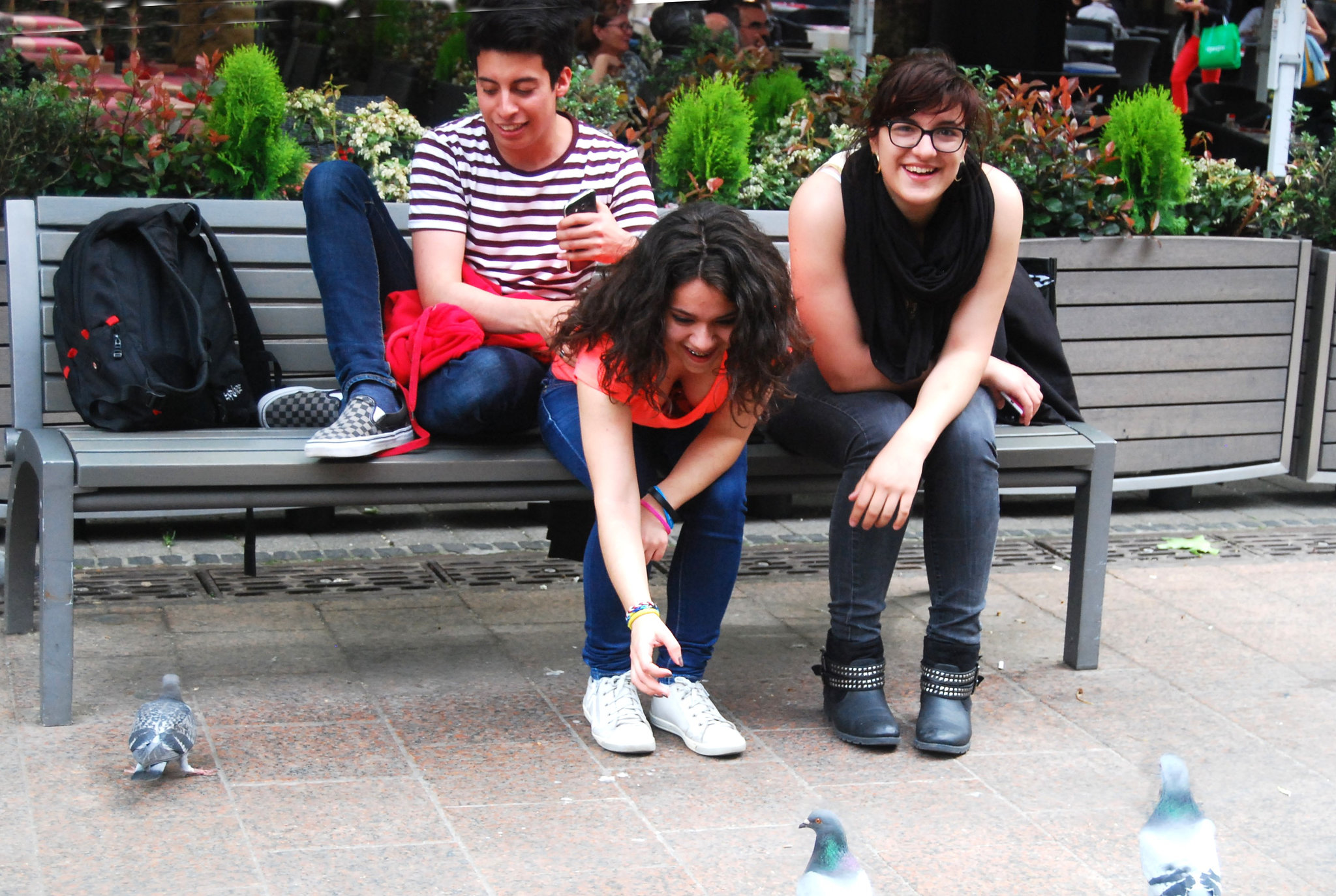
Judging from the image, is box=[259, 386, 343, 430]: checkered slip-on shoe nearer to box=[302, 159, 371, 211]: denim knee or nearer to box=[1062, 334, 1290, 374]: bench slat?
box=[302, 159, 371, 211]: denim knee

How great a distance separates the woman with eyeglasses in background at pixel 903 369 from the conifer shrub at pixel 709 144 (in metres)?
1.55

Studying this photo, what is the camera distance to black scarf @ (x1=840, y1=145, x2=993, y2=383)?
3.19m

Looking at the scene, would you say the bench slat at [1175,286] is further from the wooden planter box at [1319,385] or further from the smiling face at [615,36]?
the smiling face at [615,36]

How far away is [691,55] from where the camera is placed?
6812 millimetres

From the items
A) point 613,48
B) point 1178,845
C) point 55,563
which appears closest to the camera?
point 1178,845

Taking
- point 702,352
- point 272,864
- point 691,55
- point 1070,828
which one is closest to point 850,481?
point 702,352

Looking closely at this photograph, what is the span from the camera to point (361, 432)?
10.1ft

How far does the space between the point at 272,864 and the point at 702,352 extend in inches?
48.3

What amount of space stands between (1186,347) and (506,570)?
2529 millimetres

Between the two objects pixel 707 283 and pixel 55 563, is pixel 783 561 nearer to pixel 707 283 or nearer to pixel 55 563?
pixel 707 283

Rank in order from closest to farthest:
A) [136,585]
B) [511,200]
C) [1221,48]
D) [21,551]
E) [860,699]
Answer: [860,699] → [511,200] → [21,551] → [136,585] → [1221,48]

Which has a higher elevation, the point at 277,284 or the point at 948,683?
the point at 277,284

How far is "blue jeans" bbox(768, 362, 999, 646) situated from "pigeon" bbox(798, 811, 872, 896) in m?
1.06

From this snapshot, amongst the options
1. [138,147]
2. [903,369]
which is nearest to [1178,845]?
[903,369]
